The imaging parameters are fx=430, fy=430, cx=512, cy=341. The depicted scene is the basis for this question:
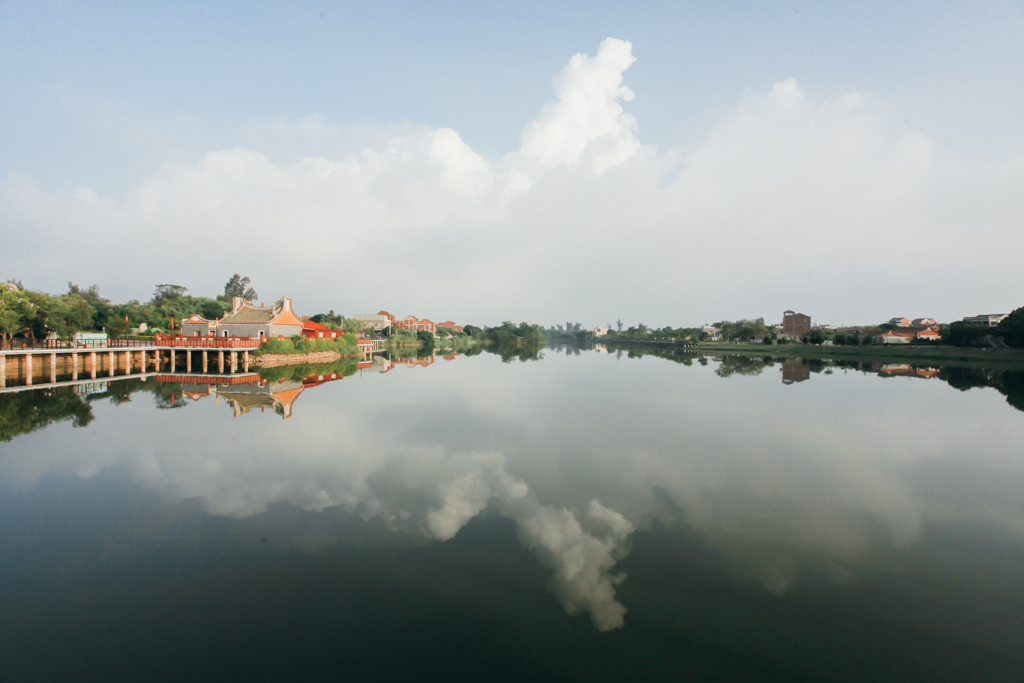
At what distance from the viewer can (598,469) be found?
8.61m

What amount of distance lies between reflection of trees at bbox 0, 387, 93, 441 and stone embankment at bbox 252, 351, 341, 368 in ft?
44.1

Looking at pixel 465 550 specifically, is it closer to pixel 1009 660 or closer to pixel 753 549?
pixel 753 549

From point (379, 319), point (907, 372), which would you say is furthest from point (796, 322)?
point (379, 319)

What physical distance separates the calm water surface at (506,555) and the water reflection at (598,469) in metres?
0.06

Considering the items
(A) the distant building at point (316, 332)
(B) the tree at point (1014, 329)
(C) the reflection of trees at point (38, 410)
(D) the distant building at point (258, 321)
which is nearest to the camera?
(C) the reflection of trees at point (38, 410)

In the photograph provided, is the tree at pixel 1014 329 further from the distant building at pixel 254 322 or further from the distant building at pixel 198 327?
the distant building at pixel 198 327

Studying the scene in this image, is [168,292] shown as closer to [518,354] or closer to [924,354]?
[518,354]

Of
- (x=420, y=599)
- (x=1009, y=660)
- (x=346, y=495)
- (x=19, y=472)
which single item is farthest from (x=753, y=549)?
(x=19, y=472)

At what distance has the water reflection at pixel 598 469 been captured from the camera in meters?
5.70

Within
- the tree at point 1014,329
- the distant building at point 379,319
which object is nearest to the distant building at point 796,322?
the tree at point 1014,329

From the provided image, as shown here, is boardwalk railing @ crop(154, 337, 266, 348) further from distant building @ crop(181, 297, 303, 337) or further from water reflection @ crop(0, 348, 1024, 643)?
water reflection @ crop(0, 348, 1024, 643)

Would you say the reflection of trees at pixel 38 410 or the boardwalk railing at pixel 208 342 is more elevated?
the boardwalk railing at pixel 208 342

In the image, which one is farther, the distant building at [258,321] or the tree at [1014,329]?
the tree at [1014,329]

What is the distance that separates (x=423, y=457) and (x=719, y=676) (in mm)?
6896
